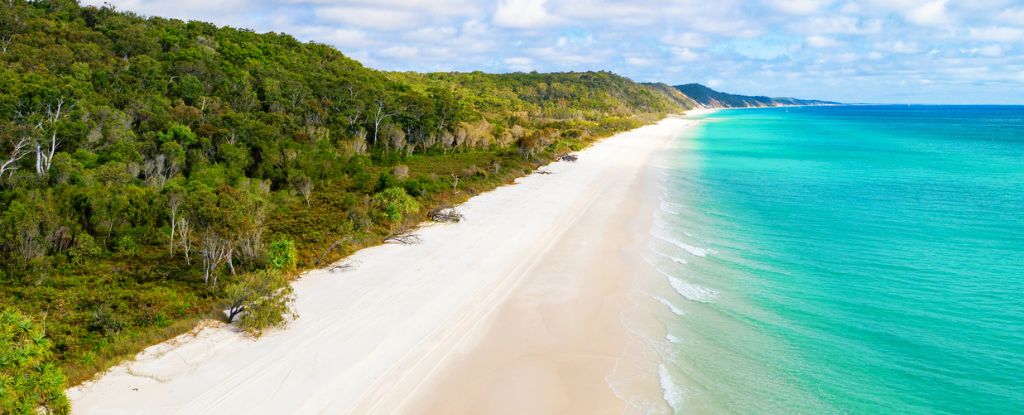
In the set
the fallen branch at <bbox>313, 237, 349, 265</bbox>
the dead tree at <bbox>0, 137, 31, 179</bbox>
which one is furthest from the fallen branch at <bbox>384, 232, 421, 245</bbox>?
the dead tree at <bbox>0, 137, 31, 179</bbox>

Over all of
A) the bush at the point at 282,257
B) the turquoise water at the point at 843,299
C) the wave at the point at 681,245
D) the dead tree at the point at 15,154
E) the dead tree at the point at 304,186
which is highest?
the dead tree at the point at 15,154

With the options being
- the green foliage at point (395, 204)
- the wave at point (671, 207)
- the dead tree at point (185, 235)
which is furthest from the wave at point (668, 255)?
the dead tree at point (185, 235)

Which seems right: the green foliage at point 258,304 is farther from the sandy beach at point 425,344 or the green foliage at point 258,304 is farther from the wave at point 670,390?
the wave at point 670,390

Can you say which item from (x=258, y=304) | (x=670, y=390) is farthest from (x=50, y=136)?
(x=670, y=390)

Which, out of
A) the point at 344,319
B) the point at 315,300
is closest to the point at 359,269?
the point at 315,300

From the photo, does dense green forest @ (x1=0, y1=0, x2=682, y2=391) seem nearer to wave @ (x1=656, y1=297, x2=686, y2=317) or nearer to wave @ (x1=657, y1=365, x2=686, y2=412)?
wave @ (x1=657, y1=365, x2=686, y2=412)
